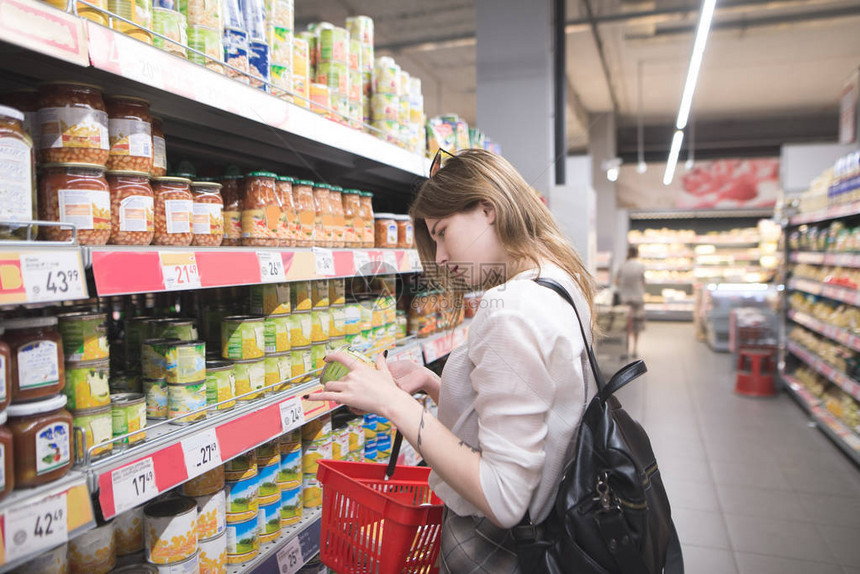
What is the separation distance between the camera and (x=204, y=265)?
1.26 metres

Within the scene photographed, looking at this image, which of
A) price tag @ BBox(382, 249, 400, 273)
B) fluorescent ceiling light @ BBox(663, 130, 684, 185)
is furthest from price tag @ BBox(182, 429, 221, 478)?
fluorescent ceiling light @ BBox(663, 130, 684, 185)

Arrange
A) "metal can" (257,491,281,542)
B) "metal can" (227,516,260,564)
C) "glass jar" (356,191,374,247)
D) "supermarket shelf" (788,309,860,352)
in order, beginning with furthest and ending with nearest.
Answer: "supermarket shelf" (788,309,860,352)
"glass jar" (356,191,374,247)
"metal can" (257,491,281,542)
"metal can" (227,516,260,564)

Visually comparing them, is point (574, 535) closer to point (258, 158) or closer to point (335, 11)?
point (258, 158)

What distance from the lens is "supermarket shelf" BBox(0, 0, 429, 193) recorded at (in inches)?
35.1

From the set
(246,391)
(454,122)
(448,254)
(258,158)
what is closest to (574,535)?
(448,254)

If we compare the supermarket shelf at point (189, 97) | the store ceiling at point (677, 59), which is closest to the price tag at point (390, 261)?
the supermarket shelf at point (189, 97)

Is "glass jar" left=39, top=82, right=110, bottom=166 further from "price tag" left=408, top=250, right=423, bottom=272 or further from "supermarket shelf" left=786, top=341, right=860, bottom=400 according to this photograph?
"supermarket shelf" left=786, top=341, right=860, bottom=400

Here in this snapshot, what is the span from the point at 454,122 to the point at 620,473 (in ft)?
7.43

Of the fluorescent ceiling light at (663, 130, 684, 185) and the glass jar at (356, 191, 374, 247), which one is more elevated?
the fluorescent ceiling light at (663, 130, 684, 185)

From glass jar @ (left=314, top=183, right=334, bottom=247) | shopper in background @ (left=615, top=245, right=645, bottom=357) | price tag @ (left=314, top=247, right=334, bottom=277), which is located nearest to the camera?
price tag @ (left=314, top=247, right=334, bottom=277)

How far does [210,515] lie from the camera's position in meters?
1.42

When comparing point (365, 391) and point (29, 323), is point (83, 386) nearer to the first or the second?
point (29, 323)

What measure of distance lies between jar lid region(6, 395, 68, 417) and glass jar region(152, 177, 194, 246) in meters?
0.42

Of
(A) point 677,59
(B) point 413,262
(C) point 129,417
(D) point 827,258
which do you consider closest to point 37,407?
(C) point 129,417
